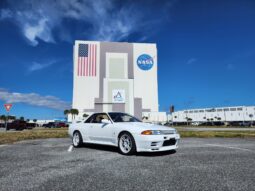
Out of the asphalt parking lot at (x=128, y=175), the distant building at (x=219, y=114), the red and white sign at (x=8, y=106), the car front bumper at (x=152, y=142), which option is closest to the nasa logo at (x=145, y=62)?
the distant building at (x=219, y=114)

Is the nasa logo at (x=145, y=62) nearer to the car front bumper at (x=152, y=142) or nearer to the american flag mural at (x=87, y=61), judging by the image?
the american flag mural at (x=87, y=61)

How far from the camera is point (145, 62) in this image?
82.9m

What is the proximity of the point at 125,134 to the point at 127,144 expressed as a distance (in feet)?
1.00

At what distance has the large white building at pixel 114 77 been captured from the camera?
75.9m

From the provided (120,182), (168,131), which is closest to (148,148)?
(168,131)

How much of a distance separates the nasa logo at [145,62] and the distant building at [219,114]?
132 feet

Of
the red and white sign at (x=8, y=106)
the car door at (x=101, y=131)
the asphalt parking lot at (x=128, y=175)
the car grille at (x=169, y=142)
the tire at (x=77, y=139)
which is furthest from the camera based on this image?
the red and white sign at (x=8, y=106)

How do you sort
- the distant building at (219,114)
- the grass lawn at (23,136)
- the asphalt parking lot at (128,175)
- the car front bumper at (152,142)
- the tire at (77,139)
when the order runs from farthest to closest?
the distant building at (219,114) < the grass lawn at (23,136) < the tire at (77,139) < the car front bumper at (152,142) < the asphalt parking lot at (128,175)

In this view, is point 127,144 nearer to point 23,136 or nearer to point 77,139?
point 77,139

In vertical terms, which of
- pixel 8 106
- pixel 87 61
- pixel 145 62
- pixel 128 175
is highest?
pixel 145 62

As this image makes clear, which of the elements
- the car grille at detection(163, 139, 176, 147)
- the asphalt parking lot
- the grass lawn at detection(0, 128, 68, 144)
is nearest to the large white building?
the grass lawn at detection(0, 128, 68, 144)

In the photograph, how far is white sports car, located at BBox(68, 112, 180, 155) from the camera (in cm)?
595

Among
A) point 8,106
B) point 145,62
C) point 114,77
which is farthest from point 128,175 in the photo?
point 145,62

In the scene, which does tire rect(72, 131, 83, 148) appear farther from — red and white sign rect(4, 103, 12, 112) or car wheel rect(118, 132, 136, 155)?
red and white sign rect(4, 103, 12, 112)
